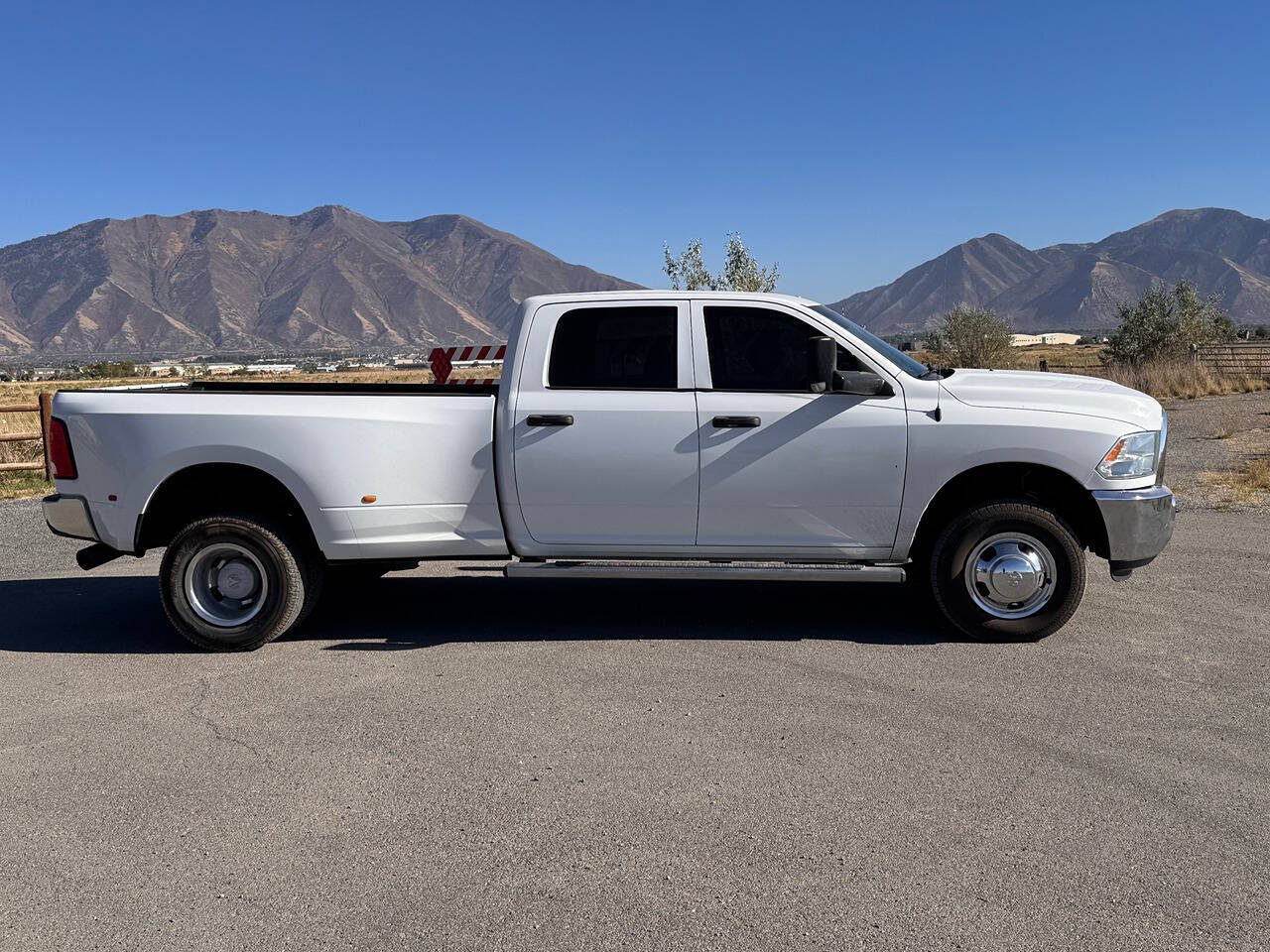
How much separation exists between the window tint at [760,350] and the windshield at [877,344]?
17 cm

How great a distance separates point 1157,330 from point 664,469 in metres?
34.7

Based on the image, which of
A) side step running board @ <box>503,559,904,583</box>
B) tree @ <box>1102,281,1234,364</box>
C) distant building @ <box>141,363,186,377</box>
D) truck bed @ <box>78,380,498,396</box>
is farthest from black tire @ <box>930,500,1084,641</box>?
distant building @ <box>141,363,186,377</box>

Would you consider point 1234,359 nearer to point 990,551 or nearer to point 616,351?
point 990,551

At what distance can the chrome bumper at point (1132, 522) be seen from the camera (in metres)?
6.17

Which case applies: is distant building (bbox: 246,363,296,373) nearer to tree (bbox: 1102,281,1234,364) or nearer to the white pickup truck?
tree (bbox: 1102,281,1234,364)

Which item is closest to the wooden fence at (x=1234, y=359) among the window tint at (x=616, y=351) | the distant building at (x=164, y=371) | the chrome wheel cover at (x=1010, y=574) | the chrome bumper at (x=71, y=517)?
the chrome wheel cover at (x=1010, y=574)

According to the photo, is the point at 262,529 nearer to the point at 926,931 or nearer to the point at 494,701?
the point at 494,701

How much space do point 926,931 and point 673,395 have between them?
3675 millimetres

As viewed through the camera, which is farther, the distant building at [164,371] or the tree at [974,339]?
the distant building at [164,371]

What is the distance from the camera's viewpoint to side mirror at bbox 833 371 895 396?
6160mm

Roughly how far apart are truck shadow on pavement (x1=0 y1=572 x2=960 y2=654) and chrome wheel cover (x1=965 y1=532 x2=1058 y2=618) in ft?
1.16

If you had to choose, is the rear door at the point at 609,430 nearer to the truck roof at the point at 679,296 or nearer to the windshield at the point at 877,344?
the truck roof at the point at 679,296

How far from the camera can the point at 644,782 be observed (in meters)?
4.41

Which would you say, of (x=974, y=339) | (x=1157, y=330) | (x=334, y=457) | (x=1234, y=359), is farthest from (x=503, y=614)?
(x=974, y=339)
